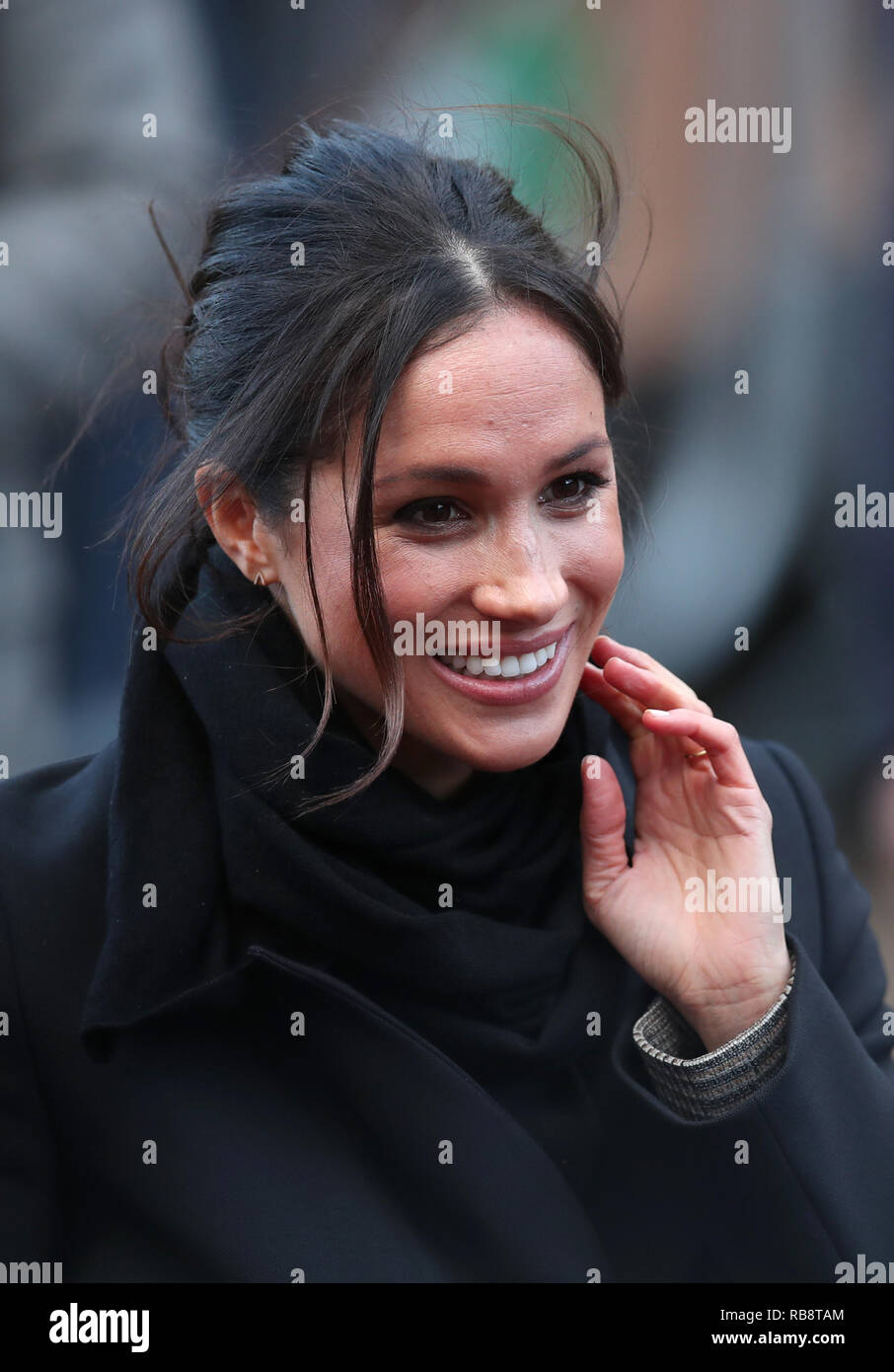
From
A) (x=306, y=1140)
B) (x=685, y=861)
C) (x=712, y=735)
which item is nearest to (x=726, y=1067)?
(x=685, y=861)

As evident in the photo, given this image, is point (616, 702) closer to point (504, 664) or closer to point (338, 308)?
point (504, 664)

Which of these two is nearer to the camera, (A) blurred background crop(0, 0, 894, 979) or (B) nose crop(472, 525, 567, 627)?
(B) nose crop(472, 525, 567, 627)

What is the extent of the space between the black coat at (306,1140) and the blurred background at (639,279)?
0.62 meters

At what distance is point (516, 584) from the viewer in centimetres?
156

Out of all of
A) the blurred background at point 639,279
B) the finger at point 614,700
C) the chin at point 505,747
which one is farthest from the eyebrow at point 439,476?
the blurred background at point 639,279

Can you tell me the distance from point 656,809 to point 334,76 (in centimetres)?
134

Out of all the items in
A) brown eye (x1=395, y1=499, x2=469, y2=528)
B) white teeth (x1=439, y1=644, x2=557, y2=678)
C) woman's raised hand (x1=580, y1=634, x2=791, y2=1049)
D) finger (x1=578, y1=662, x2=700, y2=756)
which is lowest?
woman's raised hand (x1=580, y1=634, x2=791, y2=1049)

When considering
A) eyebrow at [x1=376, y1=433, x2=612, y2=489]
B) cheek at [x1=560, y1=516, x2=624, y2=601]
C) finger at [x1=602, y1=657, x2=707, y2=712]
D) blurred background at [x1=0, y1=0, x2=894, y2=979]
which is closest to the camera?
eyebrow at [x1=376, y1=433, x2=612, y2=489]

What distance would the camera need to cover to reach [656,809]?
6.12 ft

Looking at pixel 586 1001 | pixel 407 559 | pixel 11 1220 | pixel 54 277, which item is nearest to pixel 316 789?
pixel 407 559

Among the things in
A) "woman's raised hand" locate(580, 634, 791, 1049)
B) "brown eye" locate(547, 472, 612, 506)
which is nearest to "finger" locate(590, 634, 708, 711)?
"woman's raised hand" locate(580, 634, 791, 1049)

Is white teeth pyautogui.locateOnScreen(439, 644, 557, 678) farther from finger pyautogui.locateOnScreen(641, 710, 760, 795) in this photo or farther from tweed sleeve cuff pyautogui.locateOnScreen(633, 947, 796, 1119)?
tweed sleeve cuff pyautogui.locateOnScreen(633, 947, 796, 1119)

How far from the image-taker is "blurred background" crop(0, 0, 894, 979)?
2068 mm

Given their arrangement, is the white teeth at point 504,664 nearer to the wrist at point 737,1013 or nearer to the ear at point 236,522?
the ear at point 236,522
